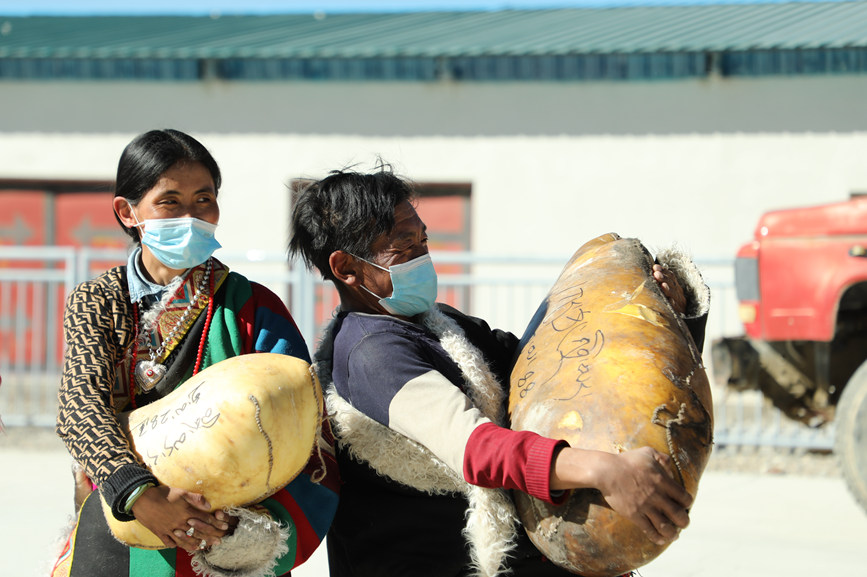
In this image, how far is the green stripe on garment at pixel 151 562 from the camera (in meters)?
1.98

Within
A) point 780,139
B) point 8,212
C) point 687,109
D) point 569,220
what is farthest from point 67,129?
point 780,139

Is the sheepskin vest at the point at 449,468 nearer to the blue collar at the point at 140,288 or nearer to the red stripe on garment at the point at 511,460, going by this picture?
the red stripe on garment at the point at 511,460

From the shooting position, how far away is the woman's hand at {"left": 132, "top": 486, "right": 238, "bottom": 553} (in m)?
1.81

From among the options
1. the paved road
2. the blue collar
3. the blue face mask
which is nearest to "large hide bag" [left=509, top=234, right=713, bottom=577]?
the blue face mask

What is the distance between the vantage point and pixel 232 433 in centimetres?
182

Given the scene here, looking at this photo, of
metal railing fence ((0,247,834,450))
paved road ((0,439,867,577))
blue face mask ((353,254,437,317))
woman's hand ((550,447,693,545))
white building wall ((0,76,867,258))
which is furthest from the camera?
white building wall ((0,76,867,258))

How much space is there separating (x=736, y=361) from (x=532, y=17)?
301 inches

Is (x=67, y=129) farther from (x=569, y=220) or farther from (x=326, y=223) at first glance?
(x=326, y=223)

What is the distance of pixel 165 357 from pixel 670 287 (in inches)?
47.7

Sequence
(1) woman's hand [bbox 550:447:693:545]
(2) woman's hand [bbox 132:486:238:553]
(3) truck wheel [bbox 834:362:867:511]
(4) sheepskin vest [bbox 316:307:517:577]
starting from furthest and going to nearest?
1. (3) truck wheel [bbox 834:362:867:511]
2. (4) sheepskin vest [bbox 316:307:517:577]
3. (2) woman's hand [bbox 132:486:238:553]
4. (1) woman's hand [bbox 550:447:693:545]

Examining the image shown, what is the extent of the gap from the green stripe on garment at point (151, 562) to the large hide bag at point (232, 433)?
10 centimetres

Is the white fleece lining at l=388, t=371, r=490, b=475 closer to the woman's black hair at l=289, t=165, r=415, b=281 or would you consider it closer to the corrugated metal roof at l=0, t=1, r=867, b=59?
the woman's black hair at l=289, t=165, r=415, b=281

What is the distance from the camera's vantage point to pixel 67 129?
1086 centimetres

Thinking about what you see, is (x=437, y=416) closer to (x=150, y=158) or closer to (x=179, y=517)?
(x=179, y=517)
